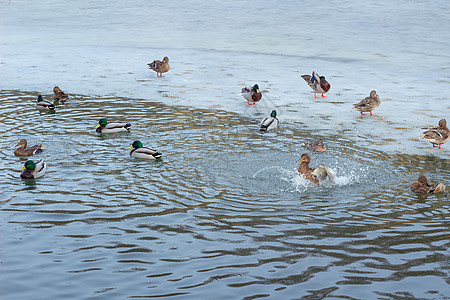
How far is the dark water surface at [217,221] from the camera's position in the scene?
705cm

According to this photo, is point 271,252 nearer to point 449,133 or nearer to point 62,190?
point 62,190

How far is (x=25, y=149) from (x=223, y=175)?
13.0 feet

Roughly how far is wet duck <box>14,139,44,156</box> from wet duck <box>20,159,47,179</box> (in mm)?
1086

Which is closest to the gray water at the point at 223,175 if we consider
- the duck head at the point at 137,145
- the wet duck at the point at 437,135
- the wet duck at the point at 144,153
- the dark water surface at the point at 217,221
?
the dark water surface at the point at 217,221

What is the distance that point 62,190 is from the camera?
10.2 m

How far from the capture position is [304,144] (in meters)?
12.5

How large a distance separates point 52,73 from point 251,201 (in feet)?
41.1

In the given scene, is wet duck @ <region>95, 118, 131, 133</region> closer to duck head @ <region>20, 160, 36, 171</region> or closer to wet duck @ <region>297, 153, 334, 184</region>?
duck head @ <region>20, 160, 36, 171</region>

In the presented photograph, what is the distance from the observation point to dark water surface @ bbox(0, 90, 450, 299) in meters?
7.05

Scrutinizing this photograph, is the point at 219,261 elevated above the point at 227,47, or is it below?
below

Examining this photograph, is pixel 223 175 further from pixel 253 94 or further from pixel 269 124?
pixel 253 94

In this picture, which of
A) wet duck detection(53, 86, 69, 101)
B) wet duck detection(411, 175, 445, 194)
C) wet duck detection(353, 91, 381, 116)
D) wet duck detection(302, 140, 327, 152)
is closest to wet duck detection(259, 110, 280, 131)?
wet duck detection(302, 140, 327, 152)

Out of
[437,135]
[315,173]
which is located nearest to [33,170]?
[315,173]

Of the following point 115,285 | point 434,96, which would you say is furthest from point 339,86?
point 115,285
